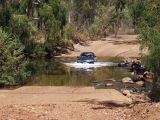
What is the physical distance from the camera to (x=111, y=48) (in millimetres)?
88250

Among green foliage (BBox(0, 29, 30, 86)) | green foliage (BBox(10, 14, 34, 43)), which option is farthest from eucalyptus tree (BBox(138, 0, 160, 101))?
green foliage (BBox(10, 14, 34, 43))

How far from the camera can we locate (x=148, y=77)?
51.5 metres

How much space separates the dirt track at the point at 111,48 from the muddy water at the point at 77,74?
1337cm

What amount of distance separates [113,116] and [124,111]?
4.64ft

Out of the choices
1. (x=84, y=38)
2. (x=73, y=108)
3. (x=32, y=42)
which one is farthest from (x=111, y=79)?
(x=84, y=38)

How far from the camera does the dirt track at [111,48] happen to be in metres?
83.9

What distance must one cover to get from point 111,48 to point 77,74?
109ft

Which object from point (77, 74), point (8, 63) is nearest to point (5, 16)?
point (77, 74)

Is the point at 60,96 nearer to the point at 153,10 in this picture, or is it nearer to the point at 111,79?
the point at 153,10

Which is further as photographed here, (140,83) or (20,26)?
(20,26)

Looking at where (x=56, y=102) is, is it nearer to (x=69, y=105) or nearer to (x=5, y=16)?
(x=69, y=105)

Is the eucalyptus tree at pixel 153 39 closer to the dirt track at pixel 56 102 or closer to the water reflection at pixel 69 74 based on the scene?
the dirt track at pixel 56 102

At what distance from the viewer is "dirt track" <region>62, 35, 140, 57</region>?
83.9 meters

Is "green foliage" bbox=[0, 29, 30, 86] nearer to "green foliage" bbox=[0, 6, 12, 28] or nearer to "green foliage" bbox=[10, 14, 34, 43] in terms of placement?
"green foliage" bbox=[10, 14, 34, 43]
